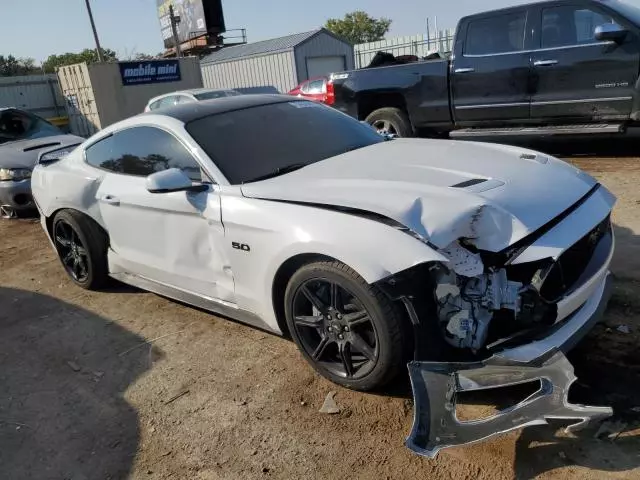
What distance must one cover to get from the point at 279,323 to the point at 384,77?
242 inches

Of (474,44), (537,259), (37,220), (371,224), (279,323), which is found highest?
(474,44)

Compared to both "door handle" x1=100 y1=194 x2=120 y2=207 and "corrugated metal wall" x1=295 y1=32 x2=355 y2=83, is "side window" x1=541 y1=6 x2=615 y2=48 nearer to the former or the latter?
"door handle" x1=100 y1=194 x2=120 y2=207

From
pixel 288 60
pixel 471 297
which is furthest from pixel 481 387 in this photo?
pixel 288 60

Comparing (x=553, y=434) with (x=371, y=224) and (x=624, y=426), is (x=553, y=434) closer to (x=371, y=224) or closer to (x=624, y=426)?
(x=624, y=426)

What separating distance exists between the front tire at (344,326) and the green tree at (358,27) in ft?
231

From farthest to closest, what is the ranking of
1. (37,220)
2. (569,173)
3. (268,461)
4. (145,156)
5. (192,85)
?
(192,85) → (37,220) → (145,156) → (569,173) → (268,461)

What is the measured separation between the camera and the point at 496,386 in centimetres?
253

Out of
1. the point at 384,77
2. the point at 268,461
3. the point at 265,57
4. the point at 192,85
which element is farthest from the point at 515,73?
the point at 265,57

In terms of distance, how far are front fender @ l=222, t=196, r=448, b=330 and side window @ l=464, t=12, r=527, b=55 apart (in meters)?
5.84

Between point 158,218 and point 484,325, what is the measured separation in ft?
7.41

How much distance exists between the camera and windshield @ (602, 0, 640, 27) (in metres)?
6.82

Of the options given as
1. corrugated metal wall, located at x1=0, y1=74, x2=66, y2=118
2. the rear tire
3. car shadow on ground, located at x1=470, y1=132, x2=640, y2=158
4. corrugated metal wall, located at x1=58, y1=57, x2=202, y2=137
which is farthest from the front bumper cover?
corrugated metal wall, located at x1=0, y1=74, x2=66, y2=118

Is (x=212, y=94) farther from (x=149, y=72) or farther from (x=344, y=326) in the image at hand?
(x=344, y=326)

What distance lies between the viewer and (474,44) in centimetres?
794
